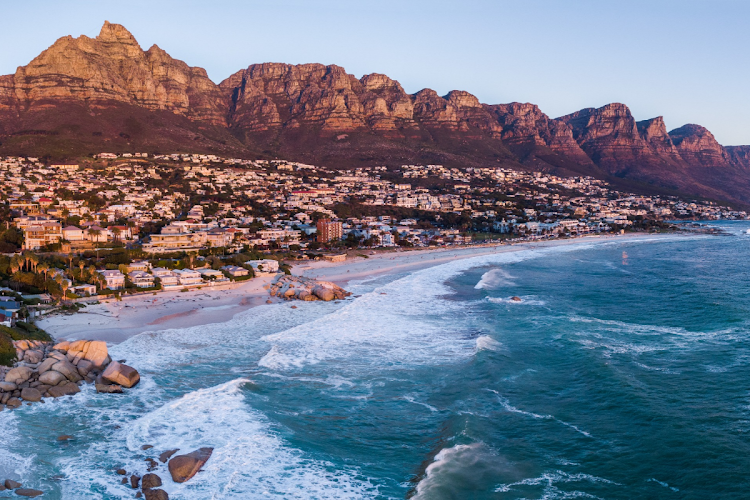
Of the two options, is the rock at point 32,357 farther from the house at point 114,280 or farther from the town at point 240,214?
the house at point 114,280

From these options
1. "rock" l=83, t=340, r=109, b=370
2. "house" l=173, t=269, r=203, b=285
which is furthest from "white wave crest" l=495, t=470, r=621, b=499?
"house" l=173, t=269, r=203, b=285

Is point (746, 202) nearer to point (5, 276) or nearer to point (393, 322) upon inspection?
point (393, 322)

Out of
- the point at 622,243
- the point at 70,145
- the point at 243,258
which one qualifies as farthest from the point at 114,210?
the point at 622,243

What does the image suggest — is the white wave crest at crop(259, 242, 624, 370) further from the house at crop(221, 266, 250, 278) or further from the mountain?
the mountain

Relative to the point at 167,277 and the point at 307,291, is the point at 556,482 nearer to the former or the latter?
the point at 307,291

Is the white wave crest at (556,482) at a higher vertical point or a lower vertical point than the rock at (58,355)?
lower

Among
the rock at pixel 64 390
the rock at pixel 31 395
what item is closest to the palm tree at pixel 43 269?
the rock at pixel 64 390

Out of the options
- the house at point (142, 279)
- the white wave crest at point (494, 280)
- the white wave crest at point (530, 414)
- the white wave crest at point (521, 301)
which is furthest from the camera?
the white wave crest at point (494, 280)
